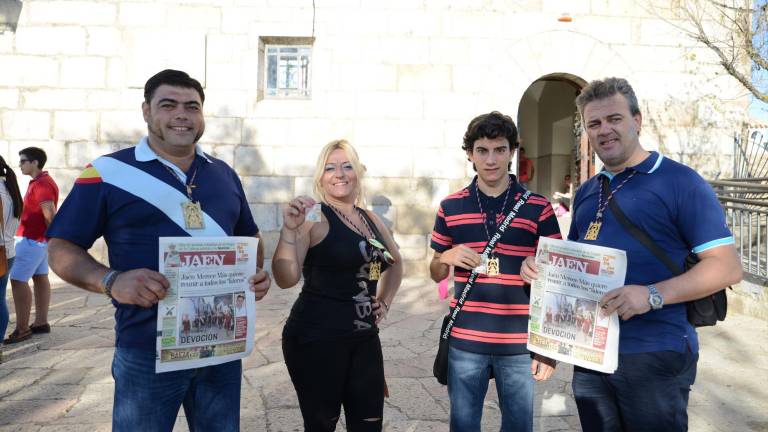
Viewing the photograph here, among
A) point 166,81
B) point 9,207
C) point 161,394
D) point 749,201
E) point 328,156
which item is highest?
point 166,81

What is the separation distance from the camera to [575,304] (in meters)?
1.89

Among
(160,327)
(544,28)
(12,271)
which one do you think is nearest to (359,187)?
(160,327)

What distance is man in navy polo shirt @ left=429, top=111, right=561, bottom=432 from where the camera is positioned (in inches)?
90.4

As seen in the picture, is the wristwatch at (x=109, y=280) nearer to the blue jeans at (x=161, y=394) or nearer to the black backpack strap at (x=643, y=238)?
the blue jeans at (x=161, y=394)

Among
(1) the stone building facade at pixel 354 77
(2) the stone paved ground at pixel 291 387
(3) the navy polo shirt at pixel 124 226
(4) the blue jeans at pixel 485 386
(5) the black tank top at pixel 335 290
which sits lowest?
(2) the stone paved ground at pixel 291 387

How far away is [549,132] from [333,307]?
41.9 ft

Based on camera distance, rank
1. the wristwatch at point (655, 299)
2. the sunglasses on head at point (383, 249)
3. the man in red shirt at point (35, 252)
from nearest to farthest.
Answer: the wristwatch at point (655, 299)
the sunglasses on head at point (383, 249)
the man in red shirt at point (35, 252)

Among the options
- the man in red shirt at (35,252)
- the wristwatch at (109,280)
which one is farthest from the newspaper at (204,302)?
the man in red shirt at (35,252)

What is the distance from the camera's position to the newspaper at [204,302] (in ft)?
5.82

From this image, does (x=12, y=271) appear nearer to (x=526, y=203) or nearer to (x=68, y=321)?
(x=68, y=321)

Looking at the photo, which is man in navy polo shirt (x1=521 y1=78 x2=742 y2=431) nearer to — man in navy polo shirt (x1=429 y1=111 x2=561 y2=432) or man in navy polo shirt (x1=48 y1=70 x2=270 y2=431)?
man in navy polo shirt (x1=429 y1=111 x2=561 y2=432)

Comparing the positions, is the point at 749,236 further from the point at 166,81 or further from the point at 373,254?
the point at 166,81

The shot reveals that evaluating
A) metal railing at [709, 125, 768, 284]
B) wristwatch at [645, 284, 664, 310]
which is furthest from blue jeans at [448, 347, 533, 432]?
metal railing at [709, 125, 768, 284]

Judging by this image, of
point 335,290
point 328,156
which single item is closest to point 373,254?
point 335,290
